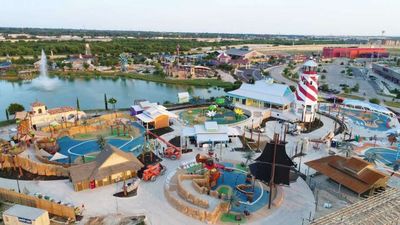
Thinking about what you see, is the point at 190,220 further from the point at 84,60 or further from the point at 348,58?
the point at 348,58

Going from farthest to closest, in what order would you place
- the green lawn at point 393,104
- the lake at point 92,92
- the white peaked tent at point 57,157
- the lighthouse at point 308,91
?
the lake at point 92,92 < the green lawn at point 393,104 < the lighthouse at point 308,91 < the white peaked tent at point 57,157

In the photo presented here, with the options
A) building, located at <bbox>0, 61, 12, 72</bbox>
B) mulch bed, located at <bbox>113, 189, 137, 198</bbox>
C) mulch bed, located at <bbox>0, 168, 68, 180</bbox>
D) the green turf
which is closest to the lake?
building, located at <bbox>0, 61, 12, 72</bbox>

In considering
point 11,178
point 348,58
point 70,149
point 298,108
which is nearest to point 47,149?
point 70,149

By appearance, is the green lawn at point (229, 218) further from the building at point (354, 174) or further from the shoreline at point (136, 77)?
the shoreline at point (136, 77)

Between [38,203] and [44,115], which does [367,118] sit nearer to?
[38,203]

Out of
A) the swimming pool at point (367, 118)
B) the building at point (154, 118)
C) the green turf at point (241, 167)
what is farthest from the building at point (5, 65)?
the swimming pool at point (367, 118)

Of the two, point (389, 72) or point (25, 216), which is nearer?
point (25, 216)

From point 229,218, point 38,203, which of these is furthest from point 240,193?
point 38,203
